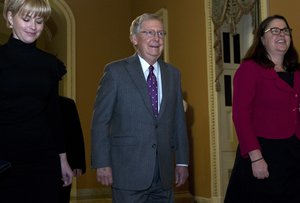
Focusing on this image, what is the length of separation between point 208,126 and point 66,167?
165 inches

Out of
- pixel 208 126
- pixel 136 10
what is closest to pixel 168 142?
pixel 208 126

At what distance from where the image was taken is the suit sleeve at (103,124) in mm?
2592

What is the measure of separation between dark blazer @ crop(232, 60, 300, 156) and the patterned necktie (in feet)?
1.60

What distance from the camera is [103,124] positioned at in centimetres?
263

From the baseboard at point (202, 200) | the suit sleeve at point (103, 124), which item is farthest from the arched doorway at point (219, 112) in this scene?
the suit sleeve at point (103, 124)

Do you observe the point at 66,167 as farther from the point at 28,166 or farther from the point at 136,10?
the point at 136,10

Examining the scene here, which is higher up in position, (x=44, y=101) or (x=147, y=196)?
(x=44, y=101)

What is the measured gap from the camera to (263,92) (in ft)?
9.32

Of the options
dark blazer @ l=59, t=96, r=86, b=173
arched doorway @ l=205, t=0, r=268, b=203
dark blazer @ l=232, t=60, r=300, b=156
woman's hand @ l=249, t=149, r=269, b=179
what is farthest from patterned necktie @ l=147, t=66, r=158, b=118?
arched doorway @ l=205, t=0, r=268, b=203

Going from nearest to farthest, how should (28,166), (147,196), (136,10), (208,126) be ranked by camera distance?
(28,166), (147,196), (208,126), (136,10)

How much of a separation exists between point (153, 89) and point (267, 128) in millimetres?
686

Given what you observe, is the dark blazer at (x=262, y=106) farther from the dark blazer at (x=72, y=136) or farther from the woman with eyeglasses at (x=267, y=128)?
the dark blazer at (x=72, y=136)

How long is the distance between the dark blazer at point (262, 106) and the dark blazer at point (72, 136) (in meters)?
1.68

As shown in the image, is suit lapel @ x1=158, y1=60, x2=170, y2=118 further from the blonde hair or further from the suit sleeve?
Result: the blonde hair
